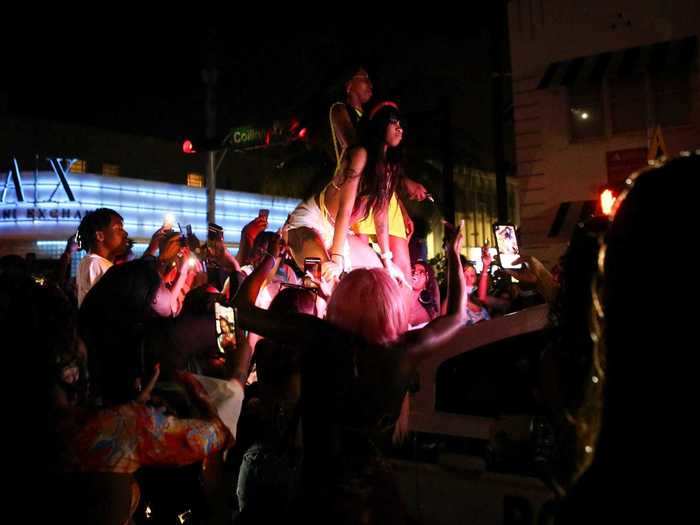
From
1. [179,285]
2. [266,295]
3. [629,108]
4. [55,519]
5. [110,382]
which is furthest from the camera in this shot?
[629,108]

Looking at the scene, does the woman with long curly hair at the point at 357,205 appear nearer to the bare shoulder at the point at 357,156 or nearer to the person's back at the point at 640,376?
the bare shoulder at the point at 357,156

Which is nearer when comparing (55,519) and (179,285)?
(55,519)

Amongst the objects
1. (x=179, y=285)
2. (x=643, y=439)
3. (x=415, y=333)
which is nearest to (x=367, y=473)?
(x=415, y=333)

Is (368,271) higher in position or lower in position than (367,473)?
higher

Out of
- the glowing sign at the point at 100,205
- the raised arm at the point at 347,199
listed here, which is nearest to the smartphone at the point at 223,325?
the raised arm at the point at 347,199

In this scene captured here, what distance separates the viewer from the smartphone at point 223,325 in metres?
4.37

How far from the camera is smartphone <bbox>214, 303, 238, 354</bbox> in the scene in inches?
172

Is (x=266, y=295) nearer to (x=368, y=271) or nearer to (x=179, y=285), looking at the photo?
(x=179, y=285)

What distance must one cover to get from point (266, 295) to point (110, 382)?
135 centimetres

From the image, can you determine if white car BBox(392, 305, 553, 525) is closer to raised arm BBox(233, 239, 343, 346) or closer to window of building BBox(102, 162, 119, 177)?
raised arm BBox(233, 239, 343, 346)

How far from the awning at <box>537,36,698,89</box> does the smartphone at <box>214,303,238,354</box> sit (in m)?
11.8

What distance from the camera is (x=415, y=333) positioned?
9.57 ft

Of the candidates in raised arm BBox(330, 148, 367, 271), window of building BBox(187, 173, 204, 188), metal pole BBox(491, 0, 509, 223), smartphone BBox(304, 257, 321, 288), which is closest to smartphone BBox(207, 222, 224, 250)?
smartphone BBox(304, 257, 321, 288)

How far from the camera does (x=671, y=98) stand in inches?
544
